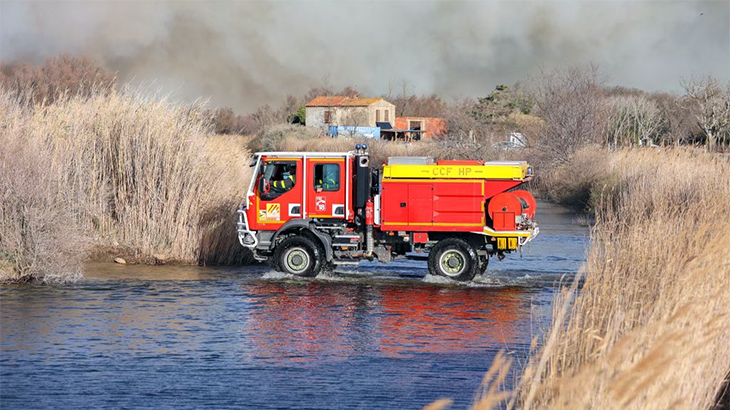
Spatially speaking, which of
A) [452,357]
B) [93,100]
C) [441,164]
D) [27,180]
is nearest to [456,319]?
[452,357]

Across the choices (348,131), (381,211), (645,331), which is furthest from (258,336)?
(348,131)

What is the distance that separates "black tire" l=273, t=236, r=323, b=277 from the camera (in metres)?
18.4

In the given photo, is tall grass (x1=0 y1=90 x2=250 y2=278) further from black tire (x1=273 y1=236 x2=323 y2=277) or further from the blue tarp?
the blue tarp

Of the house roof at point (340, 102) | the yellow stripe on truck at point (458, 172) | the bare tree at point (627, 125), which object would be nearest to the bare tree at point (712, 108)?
the bare tree at point (627, 125)

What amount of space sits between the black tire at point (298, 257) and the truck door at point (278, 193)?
1.35 ft

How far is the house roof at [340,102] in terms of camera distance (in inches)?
3533

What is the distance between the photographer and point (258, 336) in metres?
13.6

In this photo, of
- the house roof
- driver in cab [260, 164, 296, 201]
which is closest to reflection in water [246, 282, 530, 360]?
driver in cab [260, 164, 296, 201]

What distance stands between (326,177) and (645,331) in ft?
39.5

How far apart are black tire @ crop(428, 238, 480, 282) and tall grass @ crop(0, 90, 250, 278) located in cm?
516

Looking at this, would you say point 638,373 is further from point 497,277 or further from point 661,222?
point 497,277

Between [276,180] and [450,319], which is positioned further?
[276,180]

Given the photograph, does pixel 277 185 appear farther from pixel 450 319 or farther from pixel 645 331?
pixel 645 331

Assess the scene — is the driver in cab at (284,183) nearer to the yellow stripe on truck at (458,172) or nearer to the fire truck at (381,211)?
the fire truck at (381,211)
